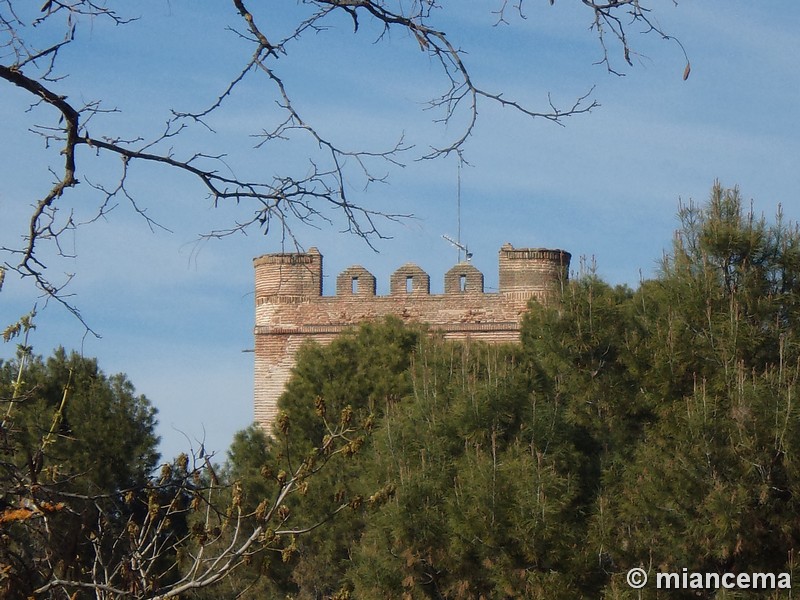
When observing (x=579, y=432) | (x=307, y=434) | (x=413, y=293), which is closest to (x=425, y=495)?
(x=579, y=432)

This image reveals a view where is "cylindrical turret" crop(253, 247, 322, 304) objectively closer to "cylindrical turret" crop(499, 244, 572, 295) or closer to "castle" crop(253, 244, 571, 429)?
"castle" crop(253, 244, 571, 429)

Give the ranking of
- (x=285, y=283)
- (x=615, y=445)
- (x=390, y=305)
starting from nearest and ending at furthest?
1. (x=615, y=445)
2. (x=285, y=283)
3. (x=390, y=305)

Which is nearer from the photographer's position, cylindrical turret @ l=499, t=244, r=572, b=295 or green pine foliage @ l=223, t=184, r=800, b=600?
green pine foliage @ l=223, t=184, r=800, b=600

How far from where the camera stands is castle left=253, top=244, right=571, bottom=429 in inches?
1250

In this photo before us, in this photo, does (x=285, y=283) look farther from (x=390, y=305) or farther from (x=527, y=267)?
(x=527, y=267)

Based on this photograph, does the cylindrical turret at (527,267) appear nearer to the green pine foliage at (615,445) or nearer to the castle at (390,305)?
the castle at (390,305)

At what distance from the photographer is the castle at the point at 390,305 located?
31.8 meters

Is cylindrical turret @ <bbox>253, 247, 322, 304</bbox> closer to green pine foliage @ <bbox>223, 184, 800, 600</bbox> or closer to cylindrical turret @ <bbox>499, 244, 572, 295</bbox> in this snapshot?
cylindrical turret @ <bbox>499, 244, 572, 295</bbox>

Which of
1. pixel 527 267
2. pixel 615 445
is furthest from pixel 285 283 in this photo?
pixel 615 445

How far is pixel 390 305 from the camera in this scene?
31953 mm

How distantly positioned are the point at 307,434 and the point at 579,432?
31.0 feet

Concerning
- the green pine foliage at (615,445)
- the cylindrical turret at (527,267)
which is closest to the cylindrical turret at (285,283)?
the cylindrical turret at (527,267)

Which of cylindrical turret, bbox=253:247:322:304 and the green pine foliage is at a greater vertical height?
cylindrical turret, bbox=253:247:322:304

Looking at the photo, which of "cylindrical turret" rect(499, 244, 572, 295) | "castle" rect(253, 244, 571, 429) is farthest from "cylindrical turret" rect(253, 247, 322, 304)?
"cylindrical turret" rect(499, 244, 572, 295)
